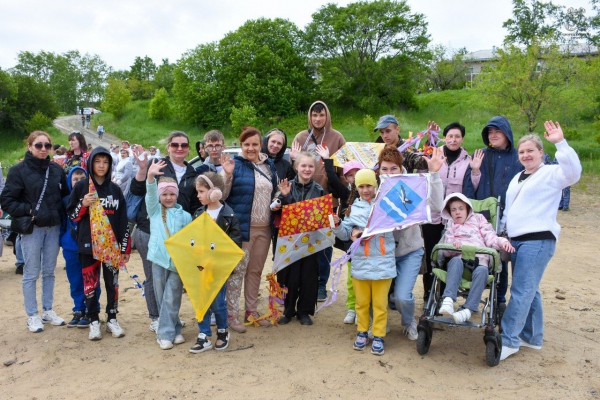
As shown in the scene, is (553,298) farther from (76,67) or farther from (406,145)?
(76,67)

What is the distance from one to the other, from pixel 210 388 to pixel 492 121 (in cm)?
391

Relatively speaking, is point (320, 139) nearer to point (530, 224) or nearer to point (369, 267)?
point (369, 267)

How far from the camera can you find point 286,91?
1432 inches

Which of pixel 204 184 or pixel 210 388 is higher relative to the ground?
pixel 204 184

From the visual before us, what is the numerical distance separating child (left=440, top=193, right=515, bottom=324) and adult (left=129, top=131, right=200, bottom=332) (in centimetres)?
271

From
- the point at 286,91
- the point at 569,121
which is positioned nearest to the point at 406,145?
the point at 569,121

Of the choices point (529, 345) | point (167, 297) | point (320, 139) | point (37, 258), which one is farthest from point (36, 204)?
point (529, 345)

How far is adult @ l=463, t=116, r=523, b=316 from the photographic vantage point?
498 centimetres

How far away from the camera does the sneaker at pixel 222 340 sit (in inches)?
185

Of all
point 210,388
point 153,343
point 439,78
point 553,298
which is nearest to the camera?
point 210,388

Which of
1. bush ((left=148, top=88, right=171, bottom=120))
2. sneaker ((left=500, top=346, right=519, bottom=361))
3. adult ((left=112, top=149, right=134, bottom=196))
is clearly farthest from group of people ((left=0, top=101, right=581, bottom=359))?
bush ((left=148, top=88, right=171, bottom=120))

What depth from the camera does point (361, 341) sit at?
15.3ft

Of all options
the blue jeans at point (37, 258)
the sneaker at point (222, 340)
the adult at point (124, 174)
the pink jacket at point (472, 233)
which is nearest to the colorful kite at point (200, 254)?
the sneaker at point (222, 340)

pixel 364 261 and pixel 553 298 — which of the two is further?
pixel 553 298
